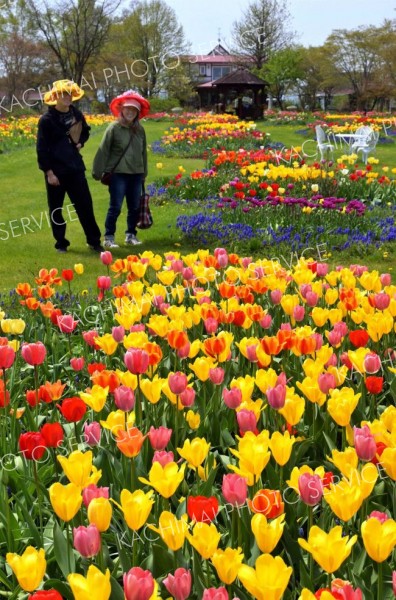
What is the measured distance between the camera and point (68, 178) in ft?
22.2

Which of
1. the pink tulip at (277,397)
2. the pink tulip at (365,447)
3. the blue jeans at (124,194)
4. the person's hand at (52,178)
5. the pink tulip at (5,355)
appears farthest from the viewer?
the blue jeans at (124,194)

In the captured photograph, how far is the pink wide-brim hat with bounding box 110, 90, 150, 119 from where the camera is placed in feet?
22.0

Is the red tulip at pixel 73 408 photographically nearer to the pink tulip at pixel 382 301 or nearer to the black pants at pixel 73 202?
the pink tulip at pixel 382 301

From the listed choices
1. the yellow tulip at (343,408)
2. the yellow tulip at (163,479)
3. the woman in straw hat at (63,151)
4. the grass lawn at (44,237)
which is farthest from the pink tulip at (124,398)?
the woman in straw hat at (63,151)

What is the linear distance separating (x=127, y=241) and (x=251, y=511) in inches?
239

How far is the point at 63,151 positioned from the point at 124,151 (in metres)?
0.65

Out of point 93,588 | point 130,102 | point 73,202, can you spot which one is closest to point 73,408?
point 93,588

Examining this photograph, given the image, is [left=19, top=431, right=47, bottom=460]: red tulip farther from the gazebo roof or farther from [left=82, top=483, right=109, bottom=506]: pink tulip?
the gazebo roof


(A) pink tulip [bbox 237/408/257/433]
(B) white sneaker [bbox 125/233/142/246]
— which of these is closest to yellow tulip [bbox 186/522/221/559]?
(A) pink tulip [bbox 237/408/257/433]

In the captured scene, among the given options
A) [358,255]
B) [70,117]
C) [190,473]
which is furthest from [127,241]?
[190,473]

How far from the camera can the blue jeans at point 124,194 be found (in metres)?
7.12

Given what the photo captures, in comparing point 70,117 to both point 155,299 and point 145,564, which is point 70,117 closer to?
point 155,299

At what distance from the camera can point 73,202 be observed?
22.5ft

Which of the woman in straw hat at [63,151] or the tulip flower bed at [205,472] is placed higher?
the woman in straw hat at [63,151]
